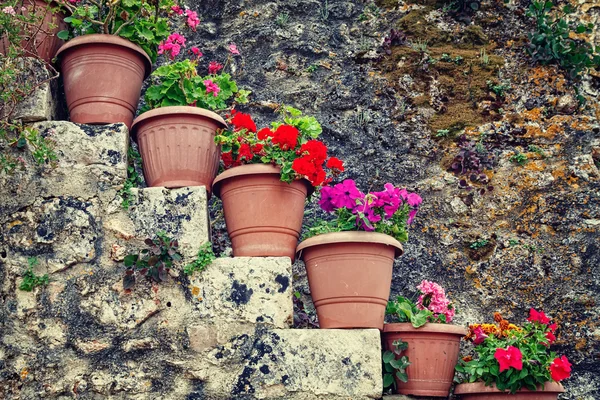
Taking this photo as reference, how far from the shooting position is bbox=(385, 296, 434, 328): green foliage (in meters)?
3.41

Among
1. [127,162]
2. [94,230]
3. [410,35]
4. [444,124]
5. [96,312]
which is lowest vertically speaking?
[96,312]

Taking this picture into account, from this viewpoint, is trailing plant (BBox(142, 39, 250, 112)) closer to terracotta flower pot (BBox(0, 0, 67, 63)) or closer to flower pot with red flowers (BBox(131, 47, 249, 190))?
flower pot with red flowers (BBox(131, 47, 249, 190))

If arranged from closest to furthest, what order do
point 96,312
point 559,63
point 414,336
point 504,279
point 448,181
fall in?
point 96,312 < point 414,336 < point 504,279 < point 448,181 < point 559,63

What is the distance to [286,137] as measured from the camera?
3.42 m

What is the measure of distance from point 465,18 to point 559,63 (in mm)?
688

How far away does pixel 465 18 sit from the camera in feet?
16.4

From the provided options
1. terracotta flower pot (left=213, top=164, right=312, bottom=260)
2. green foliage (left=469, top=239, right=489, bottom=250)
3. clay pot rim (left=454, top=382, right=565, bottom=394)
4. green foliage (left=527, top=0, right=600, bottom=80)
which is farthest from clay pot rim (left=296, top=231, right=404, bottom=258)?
green foliage (left=527, top=0, right=600, bottom=80)

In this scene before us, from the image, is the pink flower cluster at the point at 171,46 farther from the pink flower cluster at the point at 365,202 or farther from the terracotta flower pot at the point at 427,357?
the terracotta flower pot at the point at 427,357

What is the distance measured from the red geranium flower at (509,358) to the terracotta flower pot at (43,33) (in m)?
2.47

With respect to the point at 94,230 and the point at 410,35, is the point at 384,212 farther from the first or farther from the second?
the point at 410,35

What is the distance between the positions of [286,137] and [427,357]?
116 centimetres

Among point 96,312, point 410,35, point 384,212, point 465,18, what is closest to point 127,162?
point 96,312

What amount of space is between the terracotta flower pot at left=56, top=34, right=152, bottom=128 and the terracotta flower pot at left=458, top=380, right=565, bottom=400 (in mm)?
1984

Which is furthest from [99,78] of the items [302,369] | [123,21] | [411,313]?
[411,313]
